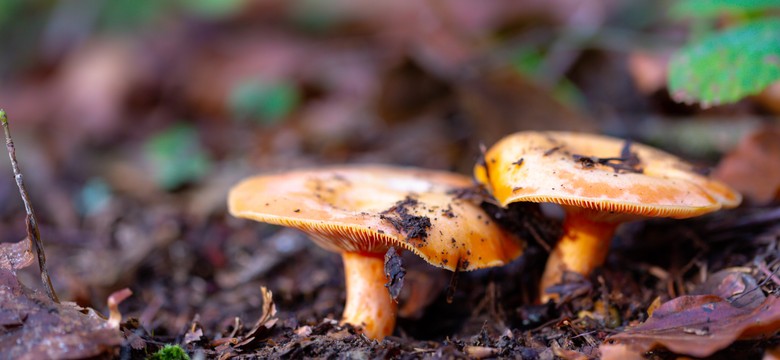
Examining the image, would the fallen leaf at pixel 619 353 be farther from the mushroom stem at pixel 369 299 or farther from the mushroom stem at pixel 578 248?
the mushroom stem at pixel 369 299

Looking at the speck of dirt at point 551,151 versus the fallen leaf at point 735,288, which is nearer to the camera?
the fallen leaf at point 735,288

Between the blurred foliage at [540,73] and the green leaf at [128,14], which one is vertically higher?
the blurred foliage at [540,73]

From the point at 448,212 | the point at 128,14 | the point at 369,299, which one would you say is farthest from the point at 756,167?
the point at 128,14

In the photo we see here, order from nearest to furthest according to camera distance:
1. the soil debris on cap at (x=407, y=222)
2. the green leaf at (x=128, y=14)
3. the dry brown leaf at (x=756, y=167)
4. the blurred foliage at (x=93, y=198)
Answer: the soil debris on cap at (x=407, y=222) < the dry brown leaf at (x=756, y=167) < the blurred foliage at (x=93, y=198) < the green leaf at (x=128, y=14)

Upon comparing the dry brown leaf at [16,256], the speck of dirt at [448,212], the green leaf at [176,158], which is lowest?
the green leaf at [176,158]

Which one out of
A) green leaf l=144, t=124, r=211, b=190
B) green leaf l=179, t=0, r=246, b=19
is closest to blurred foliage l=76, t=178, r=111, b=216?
green leaf l=144, t=124, r=211, b=190

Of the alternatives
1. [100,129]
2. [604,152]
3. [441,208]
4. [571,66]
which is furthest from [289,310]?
[100,129]

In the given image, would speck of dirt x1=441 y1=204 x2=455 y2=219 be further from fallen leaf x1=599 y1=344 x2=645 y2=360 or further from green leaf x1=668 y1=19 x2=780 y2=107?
green leaf x1=668 y1=19 x2=780 y2=107

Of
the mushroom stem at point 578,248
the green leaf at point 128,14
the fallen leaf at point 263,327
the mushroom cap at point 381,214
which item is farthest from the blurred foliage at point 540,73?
the green leaf at point 128,14
